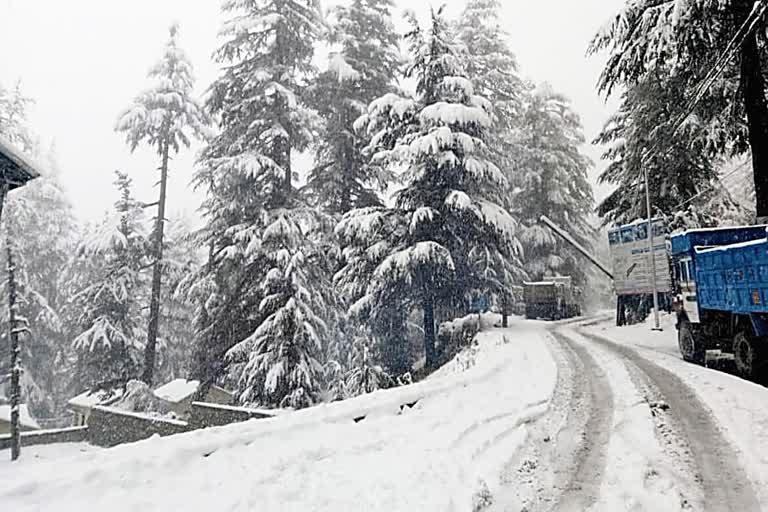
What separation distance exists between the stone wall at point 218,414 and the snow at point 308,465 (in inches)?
209

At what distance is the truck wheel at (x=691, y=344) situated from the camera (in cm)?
1177

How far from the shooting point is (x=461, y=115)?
17.8 meters

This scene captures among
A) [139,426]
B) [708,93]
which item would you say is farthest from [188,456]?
[708,93]

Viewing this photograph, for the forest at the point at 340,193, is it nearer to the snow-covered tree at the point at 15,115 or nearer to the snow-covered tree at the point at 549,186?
the snow-covered tree at the point at 15,115

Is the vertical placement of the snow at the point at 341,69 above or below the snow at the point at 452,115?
above

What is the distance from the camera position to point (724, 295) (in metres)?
10.6

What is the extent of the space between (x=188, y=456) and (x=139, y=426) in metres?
13.5

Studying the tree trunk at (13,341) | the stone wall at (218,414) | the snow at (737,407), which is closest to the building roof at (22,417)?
the tree trunk at (13,341)

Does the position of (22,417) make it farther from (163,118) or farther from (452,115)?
(452,115)

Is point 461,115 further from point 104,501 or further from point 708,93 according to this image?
point 104,501

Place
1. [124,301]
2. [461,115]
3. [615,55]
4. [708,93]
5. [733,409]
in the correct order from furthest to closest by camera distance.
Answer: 1. [124,301]
2. [461,115]
3. [708,93]
4. [615,55]
5. [733,409]

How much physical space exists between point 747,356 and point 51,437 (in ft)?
72.6

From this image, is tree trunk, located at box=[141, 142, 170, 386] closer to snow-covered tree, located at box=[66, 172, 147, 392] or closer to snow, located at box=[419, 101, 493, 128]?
snow-covered tree, located at box=[66, 172, 147, 392]

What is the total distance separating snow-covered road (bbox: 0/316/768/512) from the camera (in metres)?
4.52
